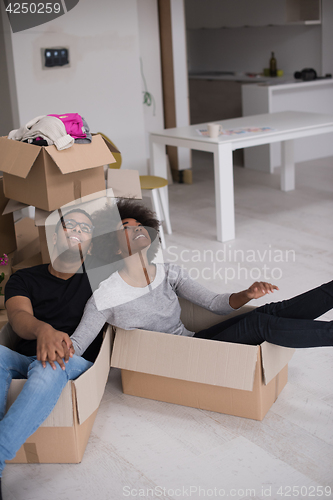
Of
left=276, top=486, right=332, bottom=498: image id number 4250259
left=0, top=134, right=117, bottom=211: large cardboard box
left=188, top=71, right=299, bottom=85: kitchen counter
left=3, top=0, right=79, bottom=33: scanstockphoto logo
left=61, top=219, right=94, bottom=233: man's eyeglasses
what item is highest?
left=3, top=0, right=79, bottom=33: scanstockphoto logo

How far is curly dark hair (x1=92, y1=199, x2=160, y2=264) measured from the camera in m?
1.88

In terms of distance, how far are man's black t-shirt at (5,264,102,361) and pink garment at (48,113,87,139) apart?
665mm

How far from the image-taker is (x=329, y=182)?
4.84 m

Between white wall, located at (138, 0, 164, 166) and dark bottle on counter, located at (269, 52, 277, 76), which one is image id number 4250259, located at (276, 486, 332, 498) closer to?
white wall, located at (138, 0, 164, 166)

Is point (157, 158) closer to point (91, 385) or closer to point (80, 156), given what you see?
point (80, 156)

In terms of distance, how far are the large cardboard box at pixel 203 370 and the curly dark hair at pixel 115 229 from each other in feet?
0.89

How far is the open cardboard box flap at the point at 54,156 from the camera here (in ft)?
6.88

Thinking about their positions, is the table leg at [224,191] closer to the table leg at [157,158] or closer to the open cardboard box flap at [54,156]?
the table leg at [157,158]

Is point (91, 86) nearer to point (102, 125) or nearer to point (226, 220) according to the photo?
point (102, 125)

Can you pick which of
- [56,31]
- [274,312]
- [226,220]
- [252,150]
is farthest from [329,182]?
[274,312]

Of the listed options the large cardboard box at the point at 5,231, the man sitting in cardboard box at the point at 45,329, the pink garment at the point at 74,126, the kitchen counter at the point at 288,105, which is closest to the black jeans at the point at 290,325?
the man sitting in cardboard box at the point at 45,329

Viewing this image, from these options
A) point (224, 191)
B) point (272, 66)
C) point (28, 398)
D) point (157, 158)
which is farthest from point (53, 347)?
point (272, 66)

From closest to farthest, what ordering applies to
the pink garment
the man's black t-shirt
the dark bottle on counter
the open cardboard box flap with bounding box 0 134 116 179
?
the man's black t-shirt → the open cardboard box flap with bounding box 0 134 116 179 → the pink garment → the dark bottle on counter

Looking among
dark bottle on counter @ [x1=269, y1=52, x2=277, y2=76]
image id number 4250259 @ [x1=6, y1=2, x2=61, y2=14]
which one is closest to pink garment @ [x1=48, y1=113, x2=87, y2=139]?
image id number 4250259 @ [x1=6, y1=2, x2=61, y2=14]
